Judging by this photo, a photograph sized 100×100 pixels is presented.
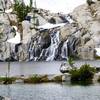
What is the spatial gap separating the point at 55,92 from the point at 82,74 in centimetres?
1531

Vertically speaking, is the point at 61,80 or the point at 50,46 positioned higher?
the point at 61,80

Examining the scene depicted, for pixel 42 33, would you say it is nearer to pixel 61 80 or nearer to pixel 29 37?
pixel 29 37

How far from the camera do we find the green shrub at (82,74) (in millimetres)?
74375

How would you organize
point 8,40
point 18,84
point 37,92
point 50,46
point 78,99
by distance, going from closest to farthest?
point 78,99, point 37,92, point 18,84, point 50,46, point 8,40

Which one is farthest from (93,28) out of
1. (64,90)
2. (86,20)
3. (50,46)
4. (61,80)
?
(64,90)

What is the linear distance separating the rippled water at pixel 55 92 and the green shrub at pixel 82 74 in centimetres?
568

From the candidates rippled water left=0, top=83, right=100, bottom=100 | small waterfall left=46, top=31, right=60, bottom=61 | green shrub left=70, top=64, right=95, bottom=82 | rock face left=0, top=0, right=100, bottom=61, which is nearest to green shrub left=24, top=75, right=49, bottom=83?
green shrub left=70, top=64, right=95, bottom=82

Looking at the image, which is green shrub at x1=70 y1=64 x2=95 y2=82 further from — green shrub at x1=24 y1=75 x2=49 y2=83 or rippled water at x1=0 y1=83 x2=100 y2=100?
rippled water at x1=0 y1=83 x2=100 y2=100

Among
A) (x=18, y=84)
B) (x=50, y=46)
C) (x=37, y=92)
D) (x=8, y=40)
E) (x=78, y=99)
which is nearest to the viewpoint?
(x=78, y=99)

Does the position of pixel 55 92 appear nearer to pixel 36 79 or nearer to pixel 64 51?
pixel 36 79

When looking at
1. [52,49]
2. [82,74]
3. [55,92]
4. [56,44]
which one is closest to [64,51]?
[56,44]

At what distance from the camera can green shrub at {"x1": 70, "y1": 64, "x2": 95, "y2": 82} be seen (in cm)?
7438

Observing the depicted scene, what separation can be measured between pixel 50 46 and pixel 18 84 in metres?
107

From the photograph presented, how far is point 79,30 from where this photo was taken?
18775 cm
